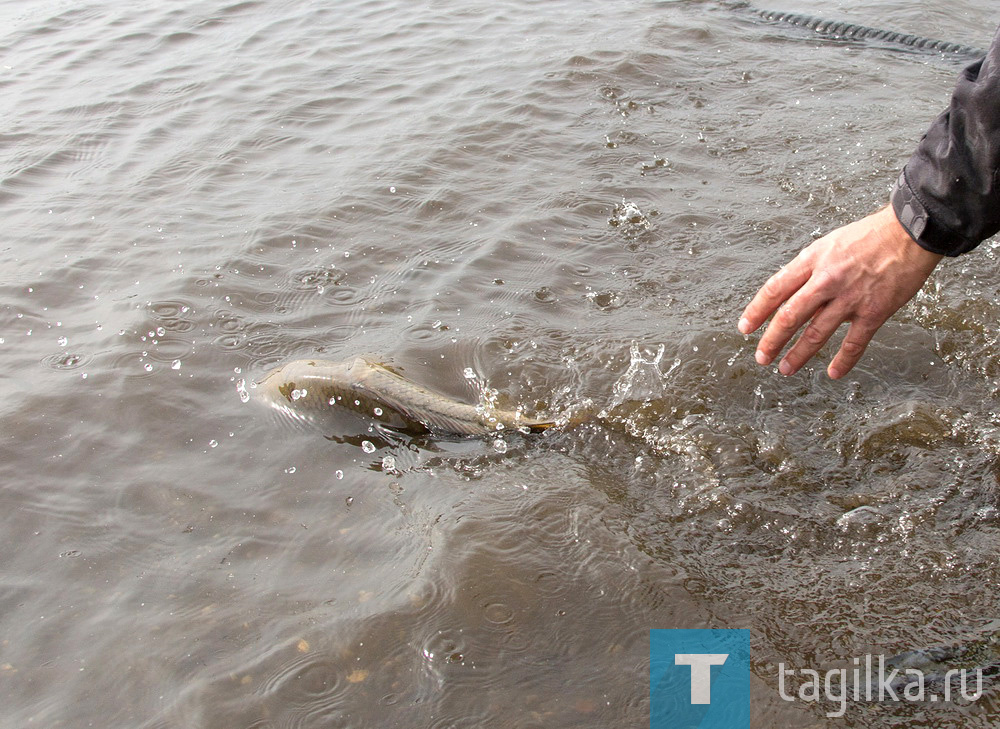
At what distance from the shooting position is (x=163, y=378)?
4.42 m

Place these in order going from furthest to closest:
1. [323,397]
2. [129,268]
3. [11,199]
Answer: [11,199]
[129,268]
[323,397]

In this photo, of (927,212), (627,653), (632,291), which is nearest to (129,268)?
(632,291)

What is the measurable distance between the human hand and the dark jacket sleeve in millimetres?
54

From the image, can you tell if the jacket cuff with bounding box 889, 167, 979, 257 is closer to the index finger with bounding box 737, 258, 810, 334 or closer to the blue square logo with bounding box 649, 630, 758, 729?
the index finger with bounding box 737, 258, 810, 334

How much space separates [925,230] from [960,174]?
170 mm

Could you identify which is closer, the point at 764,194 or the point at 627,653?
the point at 627,653

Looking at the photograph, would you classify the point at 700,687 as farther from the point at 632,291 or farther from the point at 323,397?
the point at 632,291

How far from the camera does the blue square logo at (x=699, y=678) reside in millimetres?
2568

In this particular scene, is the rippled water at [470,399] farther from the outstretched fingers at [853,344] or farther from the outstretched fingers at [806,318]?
the outstretched fingers at [806,318]

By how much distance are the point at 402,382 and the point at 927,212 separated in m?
2.52

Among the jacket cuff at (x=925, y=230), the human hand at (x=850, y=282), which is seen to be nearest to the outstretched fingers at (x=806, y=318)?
the human hand at (x=850, y=282)

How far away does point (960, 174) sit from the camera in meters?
2.23

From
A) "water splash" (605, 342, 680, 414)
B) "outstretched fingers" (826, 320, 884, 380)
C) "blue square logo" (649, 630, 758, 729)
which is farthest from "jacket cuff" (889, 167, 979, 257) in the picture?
"water splash" (605, 342, 680, 414)

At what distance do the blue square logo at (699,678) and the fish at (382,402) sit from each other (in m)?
1.36
